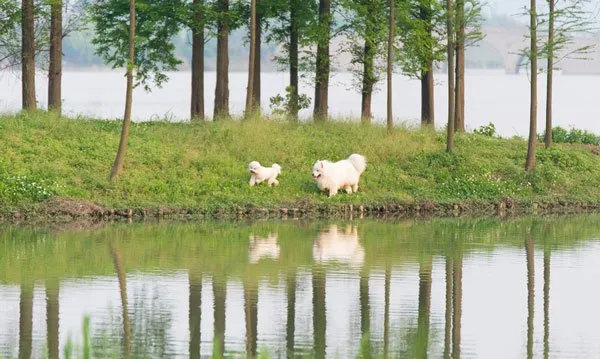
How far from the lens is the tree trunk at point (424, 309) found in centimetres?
1877

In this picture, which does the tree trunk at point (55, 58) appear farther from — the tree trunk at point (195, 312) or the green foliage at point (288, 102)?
the tree trunk at point (195, 312)

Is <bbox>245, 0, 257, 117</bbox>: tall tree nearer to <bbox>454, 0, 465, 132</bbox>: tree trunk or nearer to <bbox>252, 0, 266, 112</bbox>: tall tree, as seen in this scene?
<bbox>252, 0, 266, 112</bbox>: tall tree

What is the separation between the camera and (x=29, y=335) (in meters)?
18.8

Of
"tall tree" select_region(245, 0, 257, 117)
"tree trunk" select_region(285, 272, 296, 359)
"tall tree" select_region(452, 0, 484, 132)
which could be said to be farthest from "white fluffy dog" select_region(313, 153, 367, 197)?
"tree trunk" select_region(285, 272, 296, 359)

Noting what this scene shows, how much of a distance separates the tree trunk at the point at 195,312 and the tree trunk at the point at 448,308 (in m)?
3.31

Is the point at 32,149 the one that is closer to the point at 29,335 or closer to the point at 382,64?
the point at 382,64

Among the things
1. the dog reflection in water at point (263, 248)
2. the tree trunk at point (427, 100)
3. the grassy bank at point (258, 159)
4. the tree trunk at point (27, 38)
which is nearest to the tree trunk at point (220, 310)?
the dog reflection in water at point (263, 248)

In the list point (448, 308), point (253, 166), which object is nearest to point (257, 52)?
point (253, 166)

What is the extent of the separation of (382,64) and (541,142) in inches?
245

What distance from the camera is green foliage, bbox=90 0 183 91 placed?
152 ft

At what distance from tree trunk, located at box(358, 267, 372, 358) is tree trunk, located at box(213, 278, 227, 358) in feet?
6.23

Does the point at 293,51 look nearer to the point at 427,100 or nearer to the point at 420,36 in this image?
the point at 420,36

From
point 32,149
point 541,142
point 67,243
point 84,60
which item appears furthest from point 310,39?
point 84,60

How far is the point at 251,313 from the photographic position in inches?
827
